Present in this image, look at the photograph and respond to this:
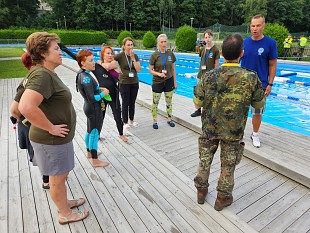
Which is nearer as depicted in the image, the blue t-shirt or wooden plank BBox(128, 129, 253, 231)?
wooden plank BBox(128, 129, 253, 231)

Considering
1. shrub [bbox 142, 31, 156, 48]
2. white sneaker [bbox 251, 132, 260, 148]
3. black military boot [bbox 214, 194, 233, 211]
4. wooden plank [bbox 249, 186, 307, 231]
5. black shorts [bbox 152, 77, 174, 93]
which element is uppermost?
shrub [bbox 142, 31, 156, 48]

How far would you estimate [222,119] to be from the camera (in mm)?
1930

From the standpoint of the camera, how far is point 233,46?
5.83ft

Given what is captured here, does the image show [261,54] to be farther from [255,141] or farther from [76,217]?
[76,217]

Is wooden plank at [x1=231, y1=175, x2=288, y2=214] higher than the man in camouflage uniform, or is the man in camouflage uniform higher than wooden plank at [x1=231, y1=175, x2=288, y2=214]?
the man in camouflage uniform

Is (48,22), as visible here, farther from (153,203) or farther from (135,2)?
(153,203)

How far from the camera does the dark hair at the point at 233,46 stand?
69.8 inches

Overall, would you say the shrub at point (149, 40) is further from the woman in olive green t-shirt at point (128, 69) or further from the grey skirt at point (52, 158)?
the grey skirt at point (52, 158)

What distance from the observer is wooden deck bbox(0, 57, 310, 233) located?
2.02 meters

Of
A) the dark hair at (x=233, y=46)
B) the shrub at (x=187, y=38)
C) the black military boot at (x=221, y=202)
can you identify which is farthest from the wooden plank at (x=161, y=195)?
the shrub at (x=187, y=38)

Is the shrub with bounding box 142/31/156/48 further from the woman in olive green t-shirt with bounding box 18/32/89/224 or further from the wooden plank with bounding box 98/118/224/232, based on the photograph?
the woman in olive green t-shirt with bounding box 18/32/89/224

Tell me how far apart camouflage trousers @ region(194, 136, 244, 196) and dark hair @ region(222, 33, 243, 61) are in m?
0.76

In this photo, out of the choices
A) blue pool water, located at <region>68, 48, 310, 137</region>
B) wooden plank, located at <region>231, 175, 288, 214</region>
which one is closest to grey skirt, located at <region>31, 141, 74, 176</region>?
wooden plank, located at <region>231, 175, 288, 214</region>

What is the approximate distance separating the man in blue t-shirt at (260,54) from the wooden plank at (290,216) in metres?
1.04
